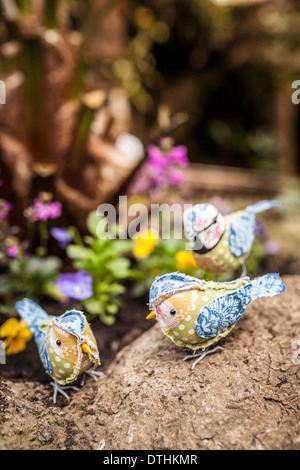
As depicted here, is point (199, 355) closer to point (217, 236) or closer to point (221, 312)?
point (221, 312)

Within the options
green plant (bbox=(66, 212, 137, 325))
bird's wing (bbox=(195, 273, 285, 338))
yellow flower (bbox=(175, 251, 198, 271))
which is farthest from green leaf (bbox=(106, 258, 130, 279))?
bird's wing (bbox=(195, 273, 285, 338))

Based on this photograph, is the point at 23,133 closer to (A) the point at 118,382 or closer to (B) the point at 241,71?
(A) the point at 118,382

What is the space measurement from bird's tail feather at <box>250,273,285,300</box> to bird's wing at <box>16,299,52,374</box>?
0.70 m

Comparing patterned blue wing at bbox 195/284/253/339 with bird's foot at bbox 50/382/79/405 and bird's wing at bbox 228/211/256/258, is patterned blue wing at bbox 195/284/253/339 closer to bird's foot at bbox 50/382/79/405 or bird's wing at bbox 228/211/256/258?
bird's wing at bbox 228/211/256/258

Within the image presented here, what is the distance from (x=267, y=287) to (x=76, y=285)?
764 millimetres

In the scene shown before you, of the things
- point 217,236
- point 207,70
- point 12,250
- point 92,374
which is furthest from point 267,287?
point 207,70

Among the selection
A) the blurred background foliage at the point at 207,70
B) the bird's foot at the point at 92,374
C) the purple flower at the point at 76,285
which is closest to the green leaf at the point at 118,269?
the purple flower at the point at 76,285

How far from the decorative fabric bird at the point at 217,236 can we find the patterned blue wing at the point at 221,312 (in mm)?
243

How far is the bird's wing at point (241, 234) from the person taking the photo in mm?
1471

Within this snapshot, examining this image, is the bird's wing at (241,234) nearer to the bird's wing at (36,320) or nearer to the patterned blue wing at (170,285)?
the patterned blue wing at (170,285)

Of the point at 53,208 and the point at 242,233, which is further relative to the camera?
the point at 53,208

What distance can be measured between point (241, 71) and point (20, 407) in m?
4.73

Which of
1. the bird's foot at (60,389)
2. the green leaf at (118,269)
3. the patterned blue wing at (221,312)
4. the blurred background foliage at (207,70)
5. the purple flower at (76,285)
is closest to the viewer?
the patterned blue wing at (221,312)

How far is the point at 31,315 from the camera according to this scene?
139 cm
